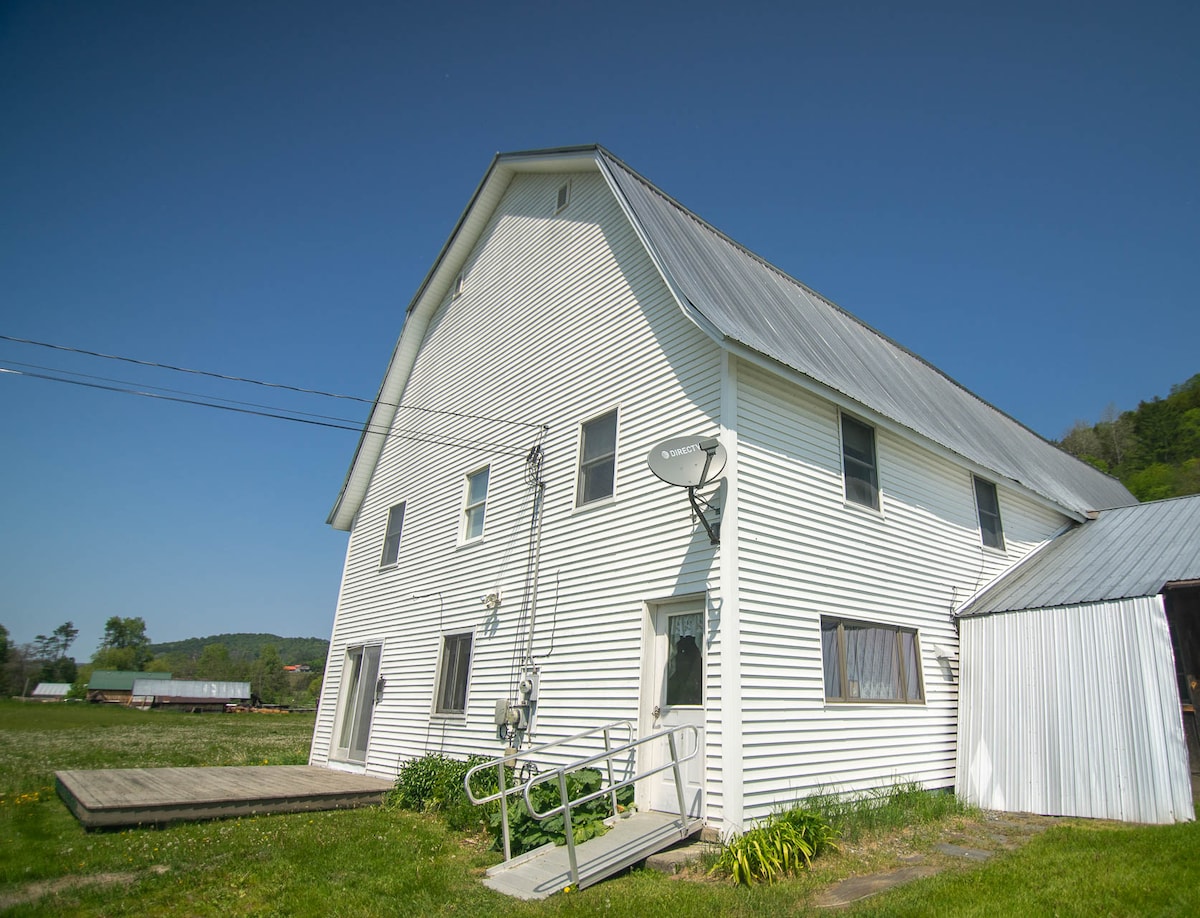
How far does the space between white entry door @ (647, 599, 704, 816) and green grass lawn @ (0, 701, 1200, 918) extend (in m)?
1.22

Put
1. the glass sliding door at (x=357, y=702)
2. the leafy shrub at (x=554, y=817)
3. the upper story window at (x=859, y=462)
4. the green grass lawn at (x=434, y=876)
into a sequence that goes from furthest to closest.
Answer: the glass sliding door at (x=357, y=702) → the upper story window at (x=859, y=462) → the leafy shrub at (x=554, y=817) → the green grass lawn at (x=434, y=876)

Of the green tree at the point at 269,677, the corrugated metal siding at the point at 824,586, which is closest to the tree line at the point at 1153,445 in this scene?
the corrugated metal siding at the point at 824,586

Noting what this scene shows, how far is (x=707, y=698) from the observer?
7.29 m

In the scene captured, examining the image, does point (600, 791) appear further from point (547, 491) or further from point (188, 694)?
point (188, 694)

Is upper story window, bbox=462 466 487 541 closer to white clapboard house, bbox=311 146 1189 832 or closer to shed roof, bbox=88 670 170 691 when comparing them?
white clapboard house, bbox=311 146 1189 832

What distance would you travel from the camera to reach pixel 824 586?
28.2 ft

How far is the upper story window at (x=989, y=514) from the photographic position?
12.1 m

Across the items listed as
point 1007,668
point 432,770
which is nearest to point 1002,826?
point 1007,668

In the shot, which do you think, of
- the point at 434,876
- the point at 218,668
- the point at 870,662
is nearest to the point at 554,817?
the point at 434,876

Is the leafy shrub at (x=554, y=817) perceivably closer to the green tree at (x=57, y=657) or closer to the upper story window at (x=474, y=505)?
the upper story window at (x=474, y=505)

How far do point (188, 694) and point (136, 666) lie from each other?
72044 mm

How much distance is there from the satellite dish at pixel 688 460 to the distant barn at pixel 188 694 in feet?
218

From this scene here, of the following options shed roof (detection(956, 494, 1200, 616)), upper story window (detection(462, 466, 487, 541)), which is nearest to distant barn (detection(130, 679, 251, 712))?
upper story window (detection(462, 466, 487, 541))

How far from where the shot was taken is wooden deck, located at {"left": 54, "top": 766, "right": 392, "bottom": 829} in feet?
27.5
